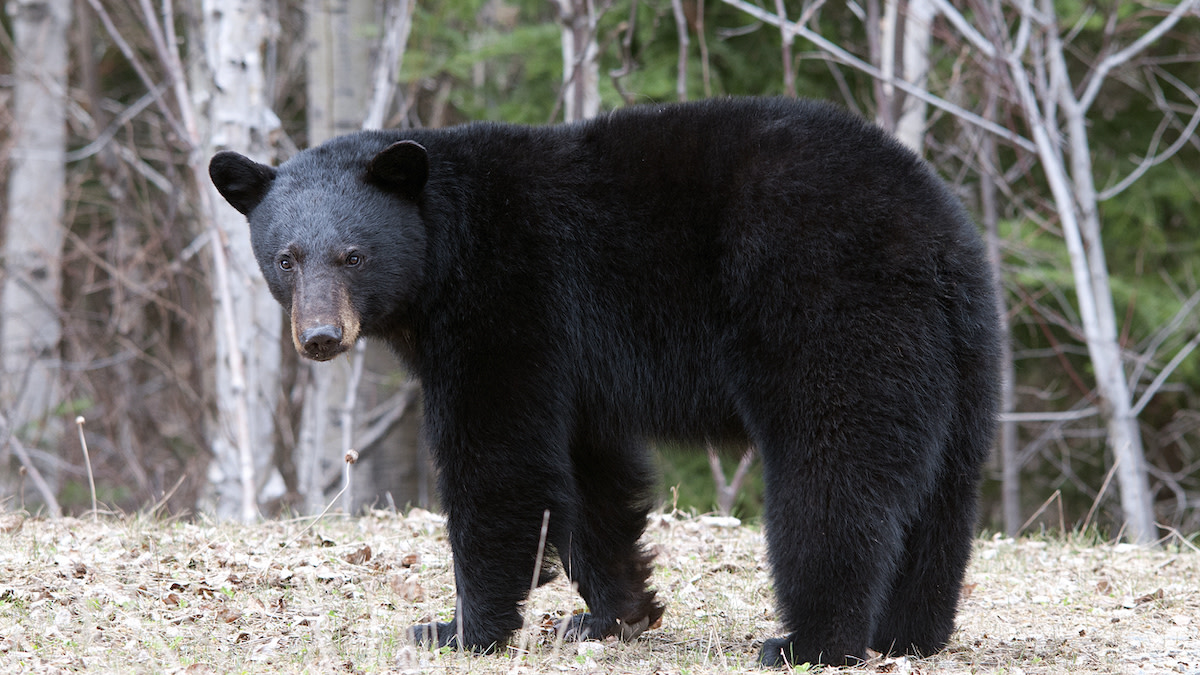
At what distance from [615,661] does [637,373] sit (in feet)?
3.40

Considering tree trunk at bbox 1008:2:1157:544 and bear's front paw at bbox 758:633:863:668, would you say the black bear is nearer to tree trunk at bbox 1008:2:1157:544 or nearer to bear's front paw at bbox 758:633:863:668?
bear's front paw at bbox 758:633:863:668

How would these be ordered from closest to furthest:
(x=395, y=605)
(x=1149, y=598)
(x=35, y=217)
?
(x=395, y=605) → (x=1149, y=598) → (x=35, y=217)

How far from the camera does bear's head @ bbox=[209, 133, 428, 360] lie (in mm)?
3975

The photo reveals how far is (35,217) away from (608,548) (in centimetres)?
989

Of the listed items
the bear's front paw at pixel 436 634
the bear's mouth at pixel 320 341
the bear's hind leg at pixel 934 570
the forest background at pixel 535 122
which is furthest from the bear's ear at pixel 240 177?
Result: the forest background at pixel 535 122

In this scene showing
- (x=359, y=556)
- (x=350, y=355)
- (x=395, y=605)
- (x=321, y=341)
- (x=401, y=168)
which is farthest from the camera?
(x=350, y=355)

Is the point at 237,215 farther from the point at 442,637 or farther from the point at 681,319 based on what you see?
the point at 681,319

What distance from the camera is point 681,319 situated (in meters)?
4.07

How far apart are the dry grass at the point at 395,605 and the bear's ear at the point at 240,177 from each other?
1.58 metres

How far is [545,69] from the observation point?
34.4ft

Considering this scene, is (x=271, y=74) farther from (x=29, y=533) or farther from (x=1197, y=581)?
(x=1197, y=581)

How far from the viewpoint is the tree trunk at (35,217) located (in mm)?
11898

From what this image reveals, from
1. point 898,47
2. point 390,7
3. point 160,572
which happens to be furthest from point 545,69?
point 160,572

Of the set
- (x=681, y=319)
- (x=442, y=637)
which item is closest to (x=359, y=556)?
(x=442, y=637)
